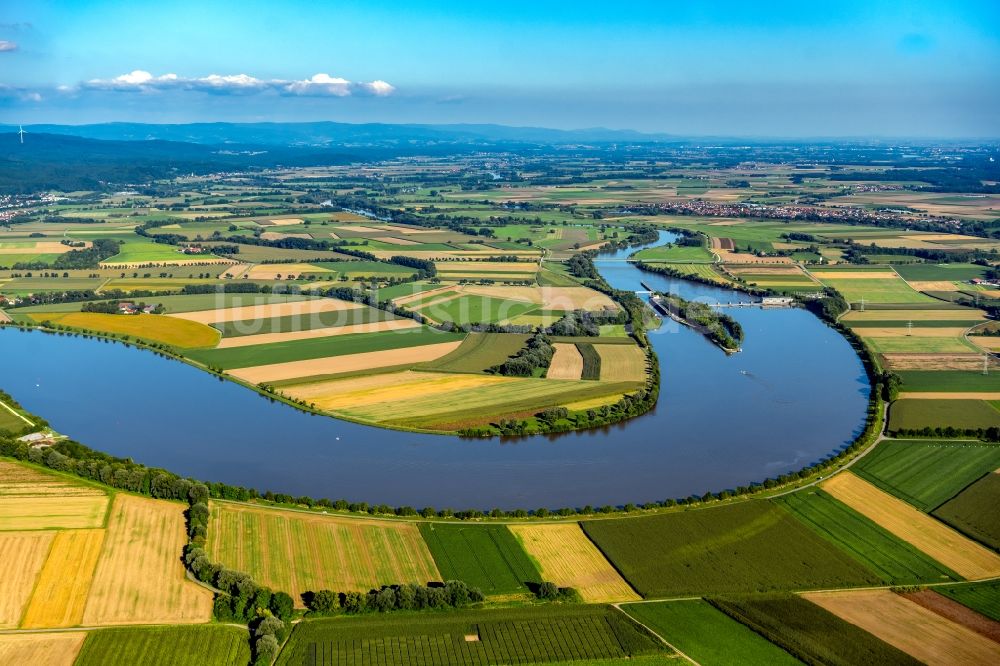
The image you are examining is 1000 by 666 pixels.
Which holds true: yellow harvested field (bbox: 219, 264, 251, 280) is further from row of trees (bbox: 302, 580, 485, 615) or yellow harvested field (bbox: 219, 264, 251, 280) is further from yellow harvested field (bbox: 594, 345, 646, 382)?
row of trees (bbox: 302, 580, 485, 615)

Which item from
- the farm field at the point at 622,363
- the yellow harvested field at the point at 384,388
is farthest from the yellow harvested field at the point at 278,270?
the farm field at the point at 622,363

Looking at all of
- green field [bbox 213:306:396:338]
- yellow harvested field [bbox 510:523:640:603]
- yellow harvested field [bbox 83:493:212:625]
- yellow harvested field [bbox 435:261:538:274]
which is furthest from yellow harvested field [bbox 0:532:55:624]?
yellow harvested field [bbox 435:261:538:274]

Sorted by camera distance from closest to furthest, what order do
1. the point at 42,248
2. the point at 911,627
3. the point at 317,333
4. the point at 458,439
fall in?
the point at 911,627, the point at 458,439, the point at 317,333, the point at 42,248

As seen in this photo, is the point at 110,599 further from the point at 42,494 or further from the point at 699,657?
the point at 699,657

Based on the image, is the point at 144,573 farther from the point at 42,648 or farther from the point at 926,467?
the point at 926,467

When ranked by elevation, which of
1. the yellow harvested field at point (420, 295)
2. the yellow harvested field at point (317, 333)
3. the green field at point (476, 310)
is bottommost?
the yellow harvested field at point (317, 333)

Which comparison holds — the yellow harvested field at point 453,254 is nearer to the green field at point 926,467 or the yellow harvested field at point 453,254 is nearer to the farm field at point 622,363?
the farm field at point 622,363

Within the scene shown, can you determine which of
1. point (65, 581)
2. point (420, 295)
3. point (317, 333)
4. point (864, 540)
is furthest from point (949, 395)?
point (65, 581)
